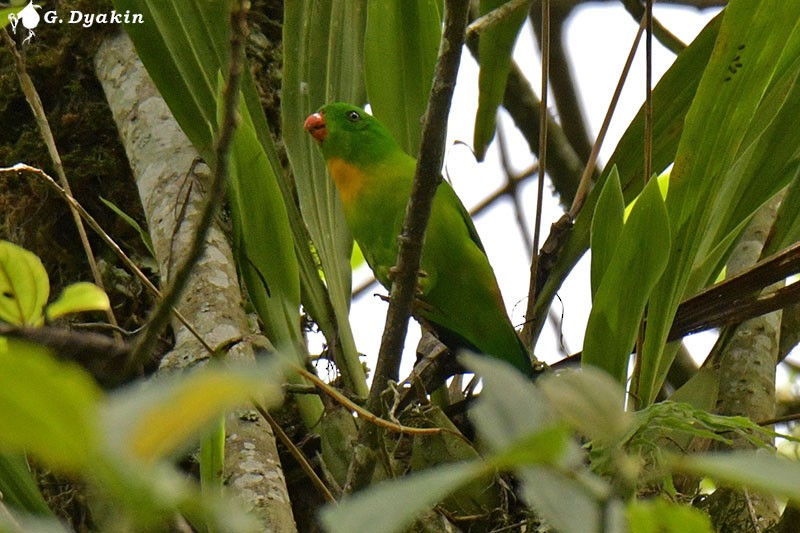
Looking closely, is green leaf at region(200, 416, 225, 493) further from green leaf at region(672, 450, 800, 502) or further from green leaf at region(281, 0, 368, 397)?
green leaf at region(672, 450, 800, 502)

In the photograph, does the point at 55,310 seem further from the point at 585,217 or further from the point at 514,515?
the point at 585,217

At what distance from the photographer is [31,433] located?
0.28 m

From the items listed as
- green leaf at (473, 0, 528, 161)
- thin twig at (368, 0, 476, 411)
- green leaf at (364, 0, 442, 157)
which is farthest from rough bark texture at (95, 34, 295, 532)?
green leaf at (473, 0, 528, 161)

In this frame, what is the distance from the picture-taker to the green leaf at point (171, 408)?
11.2 inches

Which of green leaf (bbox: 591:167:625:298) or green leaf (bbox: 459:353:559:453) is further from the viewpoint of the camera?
green leaf (bbox: 591:167:625:298)

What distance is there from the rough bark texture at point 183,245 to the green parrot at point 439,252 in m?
0.33

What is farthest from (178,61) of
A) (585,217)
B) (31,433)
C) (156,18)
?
(31,433)

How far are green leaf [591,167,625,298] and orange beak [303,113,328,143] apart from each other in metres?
0.78

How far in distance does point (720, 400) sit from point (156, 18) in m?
1.44

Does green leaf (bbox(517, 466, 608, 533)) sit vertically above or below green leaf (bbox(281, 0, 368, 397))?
below

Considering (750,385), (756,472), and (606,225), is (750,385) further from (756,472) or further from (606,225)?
(756,472)

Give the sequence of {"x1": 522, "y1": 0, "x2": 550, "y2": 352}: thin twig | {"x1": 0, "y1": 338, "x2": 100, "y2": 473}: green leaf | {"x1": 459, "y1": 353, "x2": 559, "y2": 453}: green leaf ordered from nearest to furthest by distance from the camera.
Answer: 1. {"x1": 0, "y1": 338, "x2": 100, "y2": 473}: green leaf
2. {"x1": 459, "y1": 353, "x2": 559, "y2": 453}: green leaf
3. {"x1": 522, "y1": 0, "x2": 550, "y2": 352}: thin twig

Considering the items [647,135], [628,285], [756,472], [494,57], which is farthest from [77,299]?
[494,57]

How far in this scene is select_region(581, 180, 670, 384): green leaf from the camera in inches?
57.6
